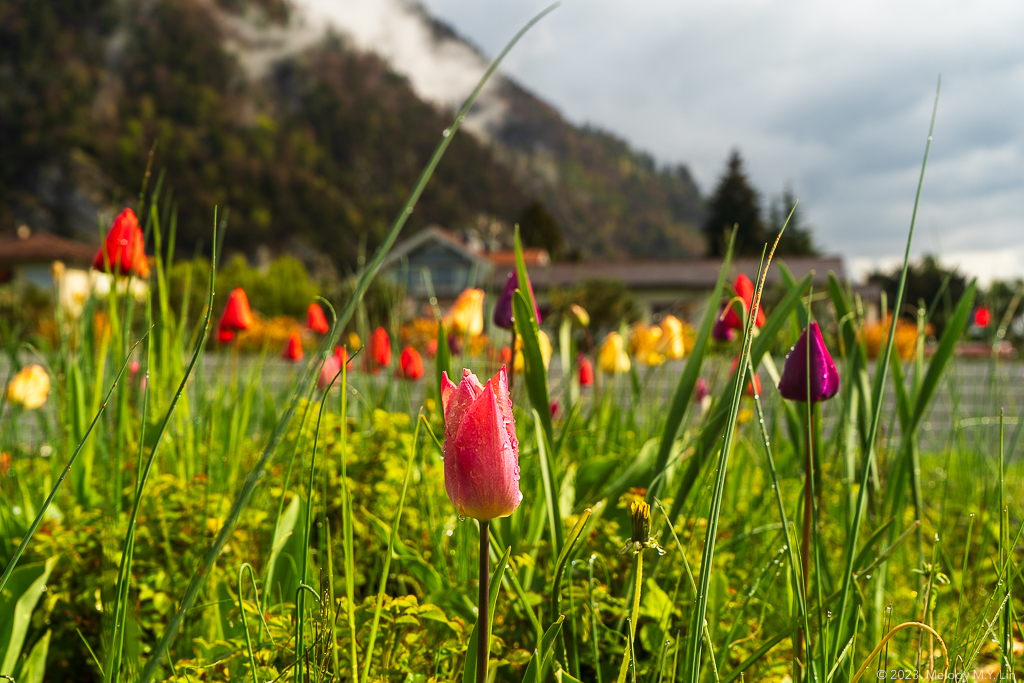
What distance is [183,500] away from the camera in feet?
3.92

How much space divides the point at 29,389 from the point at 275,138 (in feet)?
245


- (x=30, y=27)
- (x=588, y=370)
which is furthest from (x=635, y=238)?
(x=588, y=370)

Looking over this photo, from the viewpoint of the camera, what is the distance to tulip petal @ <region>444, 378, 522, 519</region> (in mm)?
565

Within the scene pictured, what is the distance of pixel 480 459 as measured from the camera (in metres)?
0.57

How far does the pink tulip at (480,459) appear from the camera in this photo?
1.85 ft

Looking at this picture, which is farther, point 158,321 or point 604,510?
point 158,321

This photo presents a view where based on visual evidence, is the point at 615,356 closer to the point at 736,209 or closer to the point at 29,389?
the point at 29,389

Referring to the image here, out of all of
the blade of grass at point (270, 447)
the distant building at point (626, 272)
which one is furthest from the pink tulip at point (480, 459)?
the distant building at point (626, 272)

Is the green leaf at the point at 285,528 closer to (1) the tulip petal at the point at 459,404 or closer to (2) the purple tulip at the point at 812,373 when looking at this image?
(1) the tulip petal at the point at 459,404

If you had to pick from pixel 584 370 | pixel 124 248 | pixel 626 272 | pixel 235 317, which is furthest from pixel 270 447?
pixel 626 272

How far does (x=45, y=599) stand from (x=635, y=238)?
94.8 m

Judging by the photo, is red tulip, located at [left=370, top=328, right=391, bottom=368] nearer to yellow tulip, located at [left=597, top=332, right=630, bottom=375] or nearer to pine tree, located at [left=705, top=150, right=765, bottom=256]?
yellow tulip, located at [left=597, top=332, right=630, bottom=375]

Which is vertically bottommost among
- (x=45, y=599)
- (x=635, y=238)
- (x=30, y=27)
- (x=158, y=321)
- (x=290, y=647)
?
(x=45, y=599)

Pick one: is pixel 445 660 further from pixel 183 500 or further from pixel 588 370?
pixel 588 370
